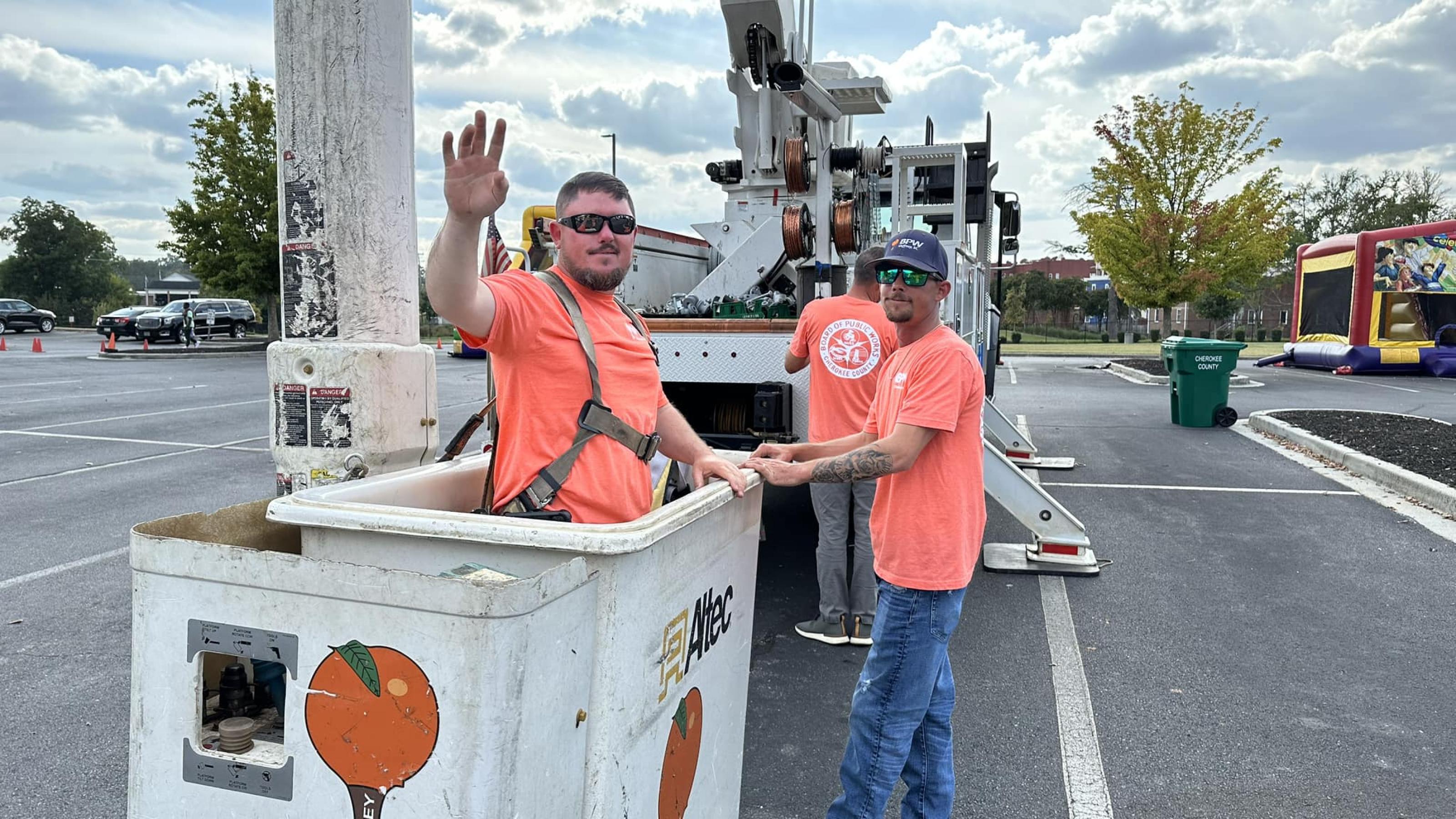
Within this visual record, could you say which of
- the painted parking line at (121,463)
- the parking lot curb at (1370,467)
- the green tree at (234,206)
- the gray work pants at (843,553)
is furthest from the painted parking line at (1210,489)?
the green tree at (234,206)

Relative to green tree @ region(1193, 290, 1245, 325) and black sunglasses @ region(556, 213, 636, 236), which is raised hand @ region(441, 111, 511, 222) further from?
green tree @ region(1193, 290, 1245, 325)

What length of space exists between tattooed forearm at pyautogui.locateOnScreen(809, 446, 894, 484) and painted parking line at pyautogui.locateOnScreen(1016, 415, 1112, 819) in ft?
4.67

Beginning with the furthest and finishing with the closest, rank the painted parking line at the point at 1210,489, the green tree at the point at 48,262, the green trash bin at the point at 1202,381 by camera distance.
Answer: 1. the green tree at the point at 48,262
2. the green trash bin at the point at 1202,381
3. the painted parking line at the point at 1210,489

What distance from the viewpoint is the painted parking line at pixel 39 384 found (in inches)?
653

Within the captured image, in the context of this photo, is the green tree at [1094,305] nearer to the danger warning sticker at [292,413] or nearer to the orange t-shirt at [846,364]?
the orange t-shirt at [846,364]

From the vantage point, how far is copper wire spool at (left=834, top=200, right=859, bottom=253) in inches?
272

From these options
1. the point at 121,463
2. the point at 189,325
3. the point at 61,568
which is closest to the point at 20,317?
the point at 189,325

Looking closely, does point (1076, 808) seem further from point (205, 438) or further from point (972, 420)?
point (205, 438)

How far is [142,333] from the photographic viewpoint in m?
31.8

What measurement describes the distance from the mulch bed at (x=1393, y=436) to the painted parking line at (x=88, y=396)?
17925 mm

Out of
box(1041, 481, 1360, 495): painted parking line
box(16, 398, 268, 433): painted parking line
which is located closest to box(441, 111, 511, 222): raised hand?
box(1041, 481, 1360, 495): painted parking line

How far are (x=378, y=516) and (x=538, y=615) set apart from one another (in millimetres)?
479

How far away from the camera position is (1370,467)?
336 inches

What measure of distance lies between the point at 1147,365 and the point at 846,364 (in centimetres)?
→ 2162
